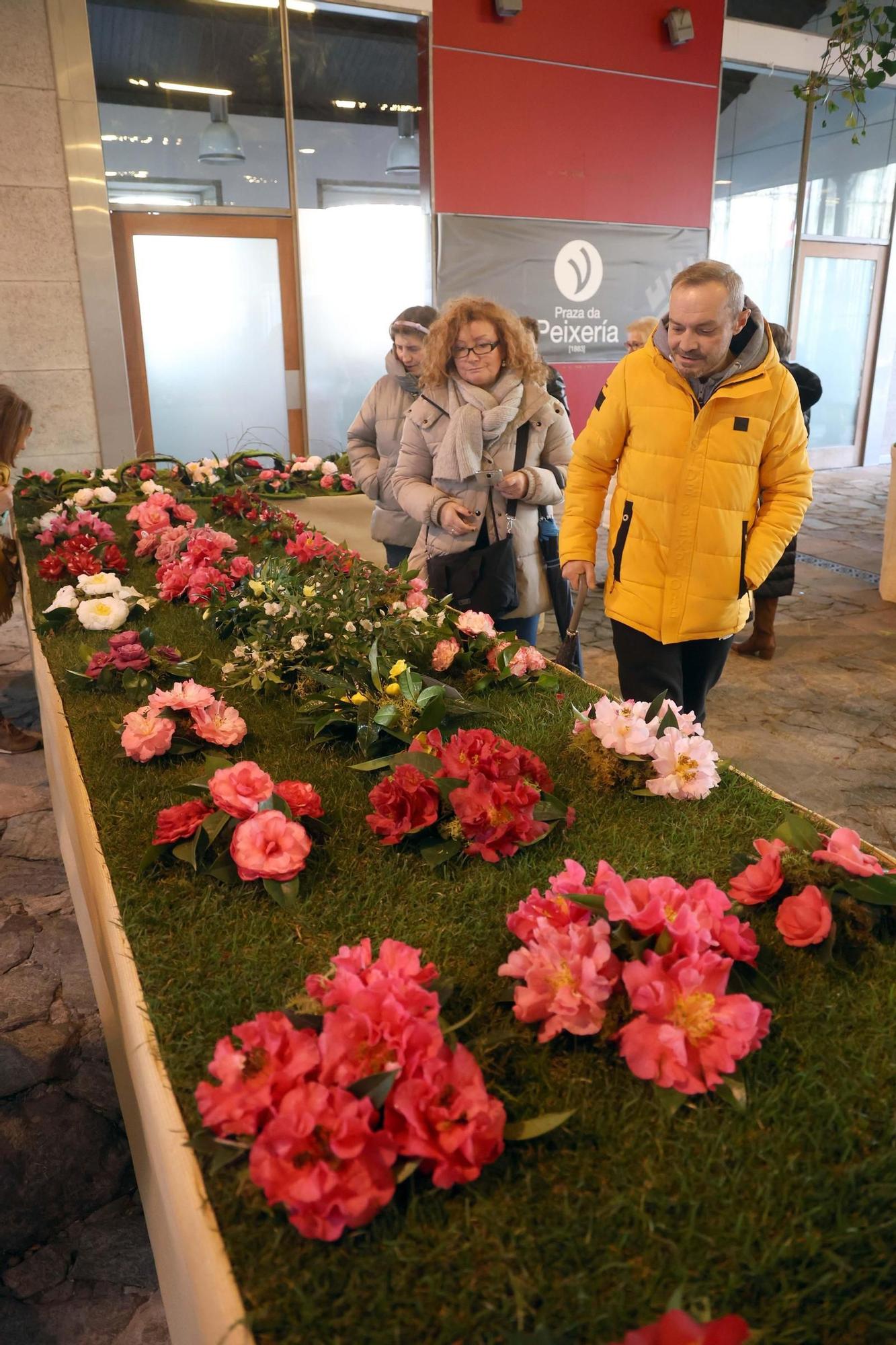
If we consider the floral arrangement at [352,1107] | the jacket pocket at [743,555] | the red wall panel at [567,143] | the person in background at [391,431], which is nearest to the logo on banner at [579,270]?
the red wall panel at [567,143]

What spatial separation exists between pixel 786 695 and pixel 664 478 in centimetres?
248

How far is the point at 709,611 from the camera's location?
2469mm

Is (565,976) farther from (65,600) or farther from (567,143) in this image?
(567,143)

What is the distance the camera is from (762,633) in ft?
16.5

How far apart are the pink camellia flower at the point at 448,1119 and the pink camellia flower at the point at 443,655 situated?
3.82 ft

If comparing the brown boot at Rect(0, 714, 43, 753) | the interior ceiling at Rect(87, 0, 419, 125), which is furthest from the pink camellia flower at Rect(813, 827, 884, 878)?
the interior ceiling at Rect(87, 0, 419, 125)

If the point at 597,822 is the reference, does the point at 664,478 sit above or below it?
above

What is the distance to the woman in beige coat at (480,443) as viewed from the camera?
2797mm

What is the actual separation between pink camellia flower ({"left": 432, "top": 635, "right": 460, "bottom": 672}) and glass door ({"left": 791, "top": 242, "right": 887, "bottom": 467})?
410 inches

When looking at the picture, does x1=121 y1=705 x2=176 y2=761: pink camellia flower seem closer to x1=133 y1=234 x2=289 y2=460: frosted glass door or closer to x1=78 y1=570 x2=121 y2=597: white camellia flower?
x1=78 y1=570 x2=121 y2=597: white camellia flower

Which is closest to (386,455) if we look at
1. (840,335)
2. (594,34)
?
(594,34)

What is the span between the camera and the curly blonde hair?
2.77 meters

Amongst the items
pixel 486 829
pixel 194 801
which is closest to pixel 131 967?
pixel 194 801

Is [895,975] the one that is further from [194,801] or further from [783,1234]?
[194,801]
